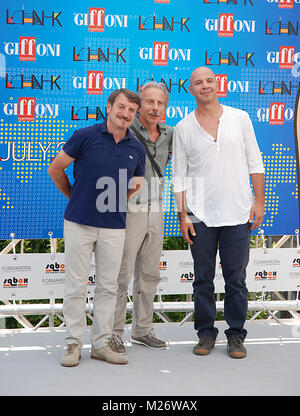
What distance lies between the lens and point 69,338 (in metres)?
3.59

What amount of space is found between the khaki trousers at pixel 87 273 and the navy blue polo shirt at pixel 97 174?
0.24 feet

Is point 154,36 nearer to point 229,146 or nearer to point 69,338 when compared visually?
point 229,146

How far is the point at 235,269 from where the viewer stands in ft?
12.3

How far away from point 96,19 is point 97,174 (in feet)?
4.46

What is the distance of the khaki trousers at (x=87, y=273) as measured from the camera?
353cm

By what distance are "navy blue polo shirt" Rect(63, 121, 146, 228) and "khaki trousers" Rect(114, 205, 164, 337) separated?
0.87 ft

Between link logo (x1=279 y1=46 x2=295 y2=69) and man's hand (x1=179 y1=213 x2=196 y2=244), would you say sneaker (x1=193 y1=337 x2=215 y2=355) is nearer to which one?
man's hand (x1=179 y1=213 x2=196 y2=244)

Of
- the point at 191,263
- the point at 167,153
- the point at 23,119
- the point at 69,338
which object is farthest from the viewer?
the point at 191,263

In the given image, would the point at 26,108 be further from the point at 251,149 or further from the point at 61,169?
the point at 251,149

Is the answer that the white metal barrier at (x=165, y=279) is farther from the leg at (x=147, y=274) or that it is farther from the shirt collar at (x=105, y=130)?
the shirt collar at (x=105, y=130)

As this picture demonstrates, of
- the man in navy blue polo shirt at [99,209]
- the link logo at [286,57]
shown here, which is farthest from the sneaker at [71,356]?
the link logo at [286,57]

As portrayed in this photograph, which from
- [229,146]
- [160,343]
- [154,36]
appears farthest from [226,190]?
[154,36]
